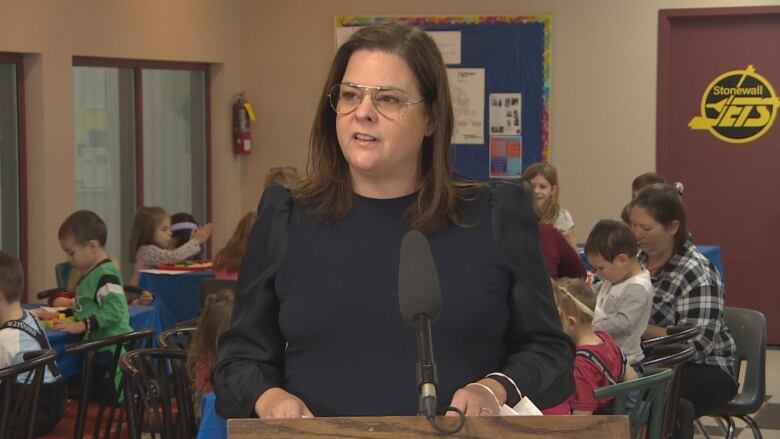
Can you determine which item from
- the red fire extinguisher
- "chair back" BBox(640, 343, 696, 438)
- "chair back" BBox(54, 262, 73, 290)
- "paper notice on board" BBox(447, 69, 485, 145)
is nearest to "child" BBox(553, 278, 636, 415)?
"chair back" BBox(640, 343, 696, 438)

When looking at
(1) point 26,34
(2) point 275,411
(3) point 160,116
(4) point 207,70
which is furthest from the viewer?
(4) point 207,70

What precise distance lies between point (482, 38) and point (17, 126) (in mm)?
3501

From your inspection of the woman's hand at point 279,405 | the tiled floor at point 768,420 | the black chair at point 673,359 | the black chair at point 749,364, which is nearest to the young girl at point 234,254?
the black chair at point 673,359

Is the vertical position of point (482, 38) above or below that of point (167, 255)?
above

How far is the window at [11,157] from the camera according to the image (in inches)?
280

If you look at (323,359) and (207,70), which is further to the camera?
(207,70)

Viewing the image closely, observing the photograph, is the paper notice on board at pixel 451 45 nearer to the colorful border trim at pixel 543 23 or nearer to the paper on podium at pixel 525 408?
the colorful border trim at pixel 543 23

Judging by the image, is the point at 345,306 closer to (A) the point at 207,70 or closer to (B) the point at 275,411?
(B) the point at 275,411

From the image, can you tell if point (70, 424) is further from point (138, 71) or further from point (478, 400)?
point (138, 71)

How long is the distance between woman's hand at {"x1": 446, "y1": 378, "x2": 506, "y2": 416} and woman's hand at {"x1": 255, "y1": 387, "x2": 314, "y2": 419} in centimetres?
22

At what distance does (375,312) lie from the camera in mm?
1817

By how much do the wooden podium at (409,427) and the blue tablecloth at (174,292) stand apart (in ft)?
18.0

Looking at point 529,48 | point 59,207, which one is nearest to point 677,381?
point 59,207

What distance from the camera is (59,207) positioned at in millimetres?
7340
